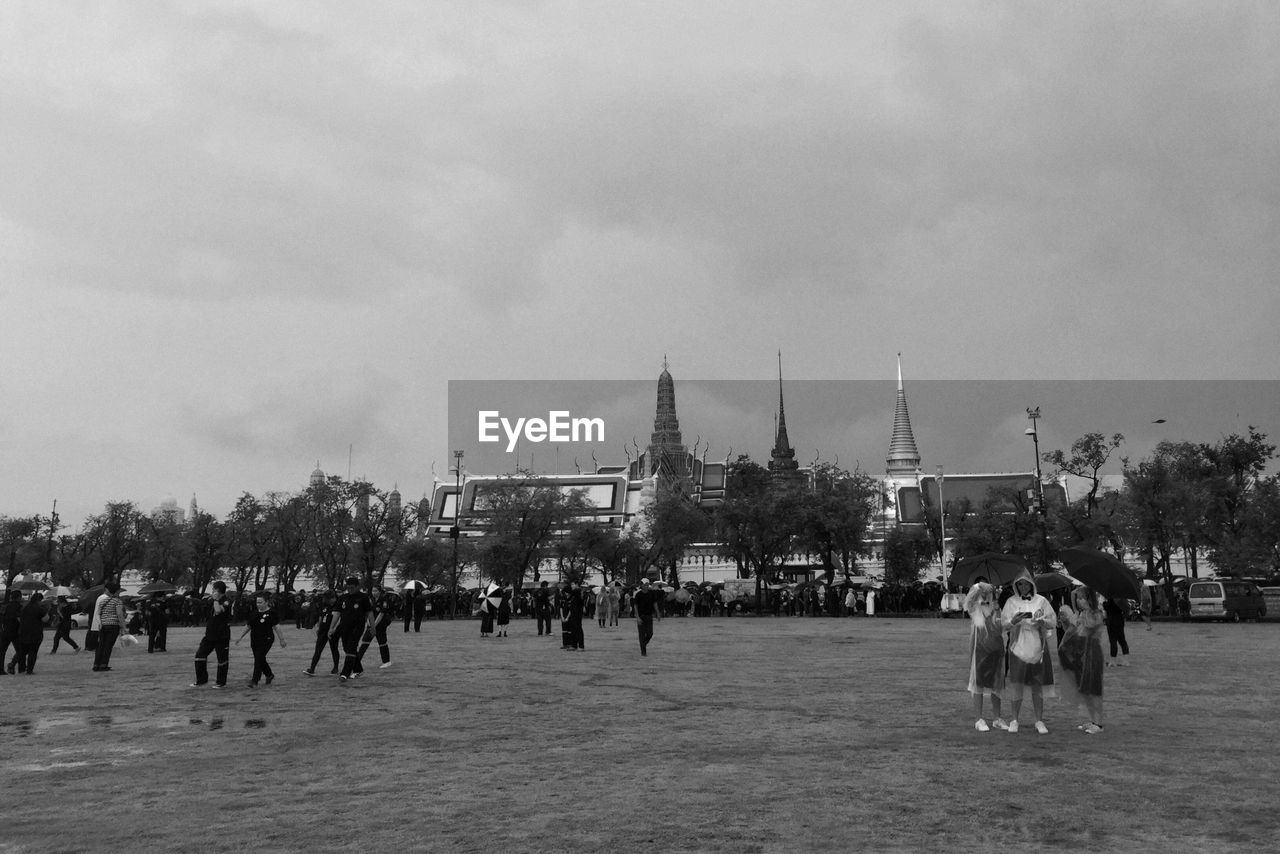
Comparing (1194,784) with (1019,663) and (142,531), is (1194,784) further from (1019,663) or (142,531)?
(142,531)

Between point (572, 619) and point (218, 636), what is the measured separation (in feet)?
30.1

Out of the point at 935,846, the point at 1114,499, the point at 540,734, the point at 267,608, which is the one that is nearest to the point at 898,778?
the point at 935,846

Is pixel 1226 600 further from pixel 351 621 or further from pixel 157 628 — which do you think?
pixel 157 628

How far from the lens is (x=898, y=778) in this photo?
824 centimetres

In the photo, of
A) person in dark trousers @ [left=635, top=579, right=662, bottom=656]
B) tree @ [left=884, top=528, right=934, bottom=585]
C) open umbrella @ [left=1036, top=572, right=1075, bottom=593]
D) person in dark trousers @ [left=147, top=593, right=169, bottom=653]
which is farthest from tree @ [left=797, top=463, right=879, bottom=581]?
Result: open umbrella @ [left=1036, top=572, right=1075, bottom=593]

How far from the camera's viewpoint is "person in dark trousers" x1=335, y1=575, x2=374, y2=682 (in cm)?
1639

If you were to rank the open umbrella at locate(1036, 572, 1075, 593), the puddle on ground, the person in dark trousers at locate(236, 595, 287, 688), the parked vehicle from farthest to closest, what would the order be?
the parked vehicle → the person in dark trousers at locate(236, 595, 287, 688) → the open umbrella at locate(1036, 572, 1075, 593) → the puddle on ground

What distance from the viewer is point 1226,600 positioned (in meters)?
36.6

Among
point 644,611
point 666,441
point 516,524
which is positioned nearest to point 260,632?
point 644,611

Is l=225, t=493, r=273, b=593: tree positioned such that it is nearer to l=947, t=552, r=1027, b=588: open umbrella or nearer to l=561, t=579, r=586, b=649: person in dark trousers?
l=561, t=579, r=586, b=649: person in dark trousers

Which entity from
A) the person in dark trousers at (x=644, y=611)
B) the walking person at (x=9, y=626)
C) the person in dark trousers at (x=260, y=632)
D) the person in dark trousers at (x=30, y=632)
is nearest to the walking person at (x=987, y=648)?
the person in dark trousers at (x=260, y=632)

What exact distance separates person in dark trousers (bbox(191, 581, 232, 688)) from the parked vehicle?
3239 centimetres

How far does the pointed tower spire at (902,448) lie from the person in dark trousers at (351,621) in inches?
4910

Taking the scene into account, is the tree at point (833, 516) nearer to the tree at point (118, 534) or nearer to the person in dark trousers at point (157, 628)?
the person in dark trousers at point (157, 628)
